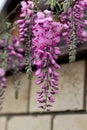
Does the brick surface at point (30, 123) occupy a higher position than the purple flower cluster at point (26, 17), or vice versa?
the purple flower cluster at point (26, 17)

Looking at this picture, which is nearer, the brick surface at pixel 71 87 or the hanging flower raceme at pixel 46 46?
the hanging flower raceme at pixel 46 46

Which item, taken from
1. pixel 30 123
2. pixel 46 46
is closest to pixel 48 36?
pixel 46 46

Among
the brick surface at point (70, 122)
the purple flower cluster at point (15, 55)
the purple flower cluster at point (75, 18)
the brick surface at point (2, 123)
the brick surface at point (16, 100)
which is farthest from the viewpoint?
the brick surface at point (2, 123)

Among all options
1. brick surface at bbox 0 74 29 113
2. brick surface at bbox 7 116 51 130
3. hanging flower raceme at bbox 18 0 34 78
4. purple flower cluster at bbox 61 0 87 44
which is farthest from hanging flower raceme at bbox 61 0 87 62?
brick surface at bbox 0 74 29 113

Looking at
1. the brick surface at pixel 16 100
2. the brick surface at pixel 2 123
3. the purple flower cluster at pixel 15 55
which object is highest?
the purple flower cluster at pixel 15 55

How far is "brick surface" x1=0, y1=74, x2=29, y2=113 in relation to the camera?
3314mm

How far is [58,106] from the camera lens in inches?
113

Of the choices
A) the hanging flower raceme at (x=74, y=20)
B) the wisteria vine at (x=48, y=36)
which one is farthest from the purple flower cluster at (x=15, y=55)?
the hanging flower raceme at (x=74, y=20)

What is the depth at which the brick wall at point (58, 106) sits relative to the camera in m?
2.66

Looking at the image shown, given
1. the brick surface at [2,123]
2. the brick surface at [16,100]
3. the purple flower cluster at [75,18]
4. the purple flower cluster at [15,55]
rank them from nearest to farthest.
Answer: the purple flower cluster at [75,18]
the purple flower cluster at [15,55]
the brick surface at [16,100]
the brick surface at [2,123]

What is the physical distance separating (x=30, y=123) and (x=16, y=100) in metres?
0.28

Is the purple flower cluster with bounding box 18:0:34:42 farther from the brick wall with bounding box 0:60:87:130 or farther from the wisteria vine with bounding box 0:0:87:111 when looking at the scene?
the brick wall with bounding box 0:60:87:130

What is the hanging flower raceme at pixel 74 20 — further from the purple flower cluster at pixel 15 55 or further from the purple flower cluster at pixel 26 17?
the purple flower cluster at pixel 15 55

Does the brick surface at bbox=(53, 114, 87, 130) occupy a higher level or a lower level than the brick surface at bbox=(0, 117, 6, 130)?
lower
